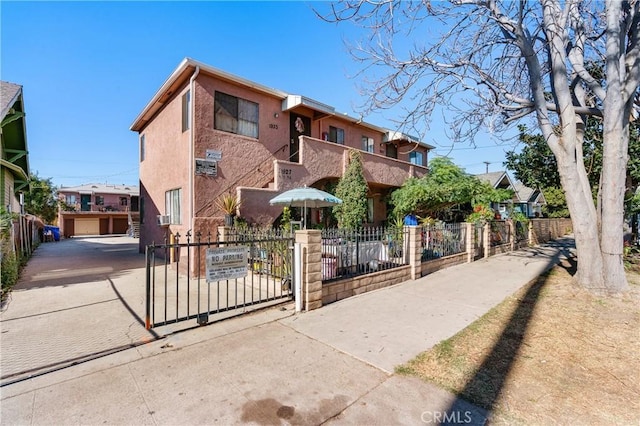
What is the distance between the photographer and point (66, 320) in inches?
200

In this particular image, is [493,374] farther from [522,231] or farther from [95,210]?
[95,210]

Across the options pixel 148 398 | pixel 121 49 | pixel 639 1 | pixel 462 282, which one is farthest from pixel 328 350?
pixel 121 49

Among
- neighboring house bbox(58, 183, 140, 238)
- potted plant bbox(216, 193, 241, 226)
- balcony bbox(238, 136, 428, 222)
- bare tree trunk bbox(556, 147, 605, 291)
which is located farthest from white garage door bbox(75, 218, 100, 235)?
bare tree trunk bbox(556, 147, 605, 291)

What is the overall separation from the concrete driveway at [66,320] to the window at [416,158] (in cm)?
1739

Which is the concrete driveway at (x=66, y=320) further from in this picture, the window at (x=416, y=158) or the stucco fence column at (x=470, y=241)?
the window at (x=416, y=158)

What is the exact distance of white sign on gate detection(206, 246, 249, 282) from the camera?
4934mm

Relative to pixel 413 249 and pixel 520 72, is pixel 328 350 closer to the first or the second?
pixel 413 249

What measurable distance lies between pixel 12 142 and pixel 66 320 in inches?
523

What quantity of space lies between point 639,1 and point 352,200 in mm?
9293

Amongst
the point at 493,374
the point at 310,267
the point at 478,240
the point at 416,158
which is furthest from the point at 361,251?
the point at 416,158

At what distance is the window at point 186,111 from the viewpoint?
9.22 meters

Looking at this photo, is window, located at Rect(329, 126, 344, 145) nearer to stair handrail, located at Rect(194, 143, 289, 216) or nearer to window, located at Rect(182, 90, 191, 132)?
stair handrail, located at Rect(194, 143, 289, 216)

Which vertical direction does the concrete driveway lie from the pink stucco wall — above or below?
below

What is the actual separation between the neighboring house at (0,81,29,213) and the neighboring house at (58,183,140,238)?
74.0 feet
